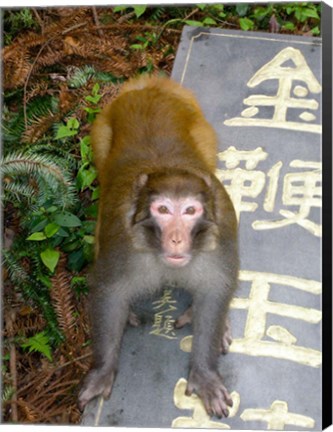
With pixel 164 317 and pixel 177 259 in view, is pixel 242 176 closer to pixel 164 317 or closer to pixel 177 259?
pixel 164 317

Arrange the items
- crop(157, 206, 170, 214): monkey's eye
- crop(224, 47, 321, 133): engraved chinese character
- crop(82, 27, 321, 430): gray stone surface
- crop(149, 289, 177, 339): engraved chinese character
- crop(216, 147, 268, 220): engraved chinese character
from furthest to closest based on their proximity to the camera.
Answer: crop(224, 47, 321, 133): engraved chinese character → crop(216, 147, 268, 220): engraved chinese character → crop(149, 289, 177, 339): engraved chinese character → crop(82, 27, 321, 430): gray stone surface → crop(157, 206, 170, 214): monkey's eye

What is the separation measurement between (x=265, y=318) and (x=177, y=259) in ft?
4.50

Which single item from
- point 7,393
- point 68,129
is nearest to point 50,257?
point 7,393

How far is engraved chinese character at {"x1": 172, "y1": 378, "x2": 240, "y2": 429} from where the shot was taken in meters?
4.62

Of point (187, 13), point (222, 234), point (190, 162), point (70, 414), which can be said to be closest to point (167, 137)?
point (190, 162)

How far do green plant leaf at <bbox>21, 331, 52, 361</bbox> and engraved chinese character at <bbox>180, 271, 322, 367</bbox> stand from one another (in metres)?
0.99

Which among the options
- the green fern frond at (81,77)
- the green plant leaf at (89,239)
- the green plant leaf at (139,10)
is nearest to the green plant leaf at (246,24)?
the green plant leaf at (139,10)

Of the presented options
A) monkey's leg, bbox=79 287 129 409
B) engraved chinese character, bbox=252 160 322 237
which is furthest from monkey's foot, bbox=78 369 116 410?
engraved chinese character, bbox=252 160 322 237

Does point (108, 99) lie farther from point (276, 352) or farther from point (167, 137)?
point (276, 352)

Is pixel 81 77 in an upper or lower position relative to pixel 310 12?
lower

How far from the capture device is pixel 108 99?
6.42 m

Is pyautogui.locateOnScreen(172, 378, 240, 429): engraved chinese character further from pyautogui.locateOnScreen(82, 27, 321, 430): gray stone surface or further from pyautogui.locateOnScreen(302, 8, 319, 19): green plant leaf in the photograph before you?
pyautogui.locateOnScreen(302, 8, 319, 19): green plant leaf

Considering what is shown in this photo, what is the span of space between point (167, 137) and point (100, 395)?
6.15 ft

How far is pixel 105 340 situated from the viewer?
15.5ft
